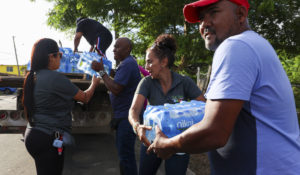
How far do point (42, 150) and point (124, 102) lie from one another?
41.7 inches

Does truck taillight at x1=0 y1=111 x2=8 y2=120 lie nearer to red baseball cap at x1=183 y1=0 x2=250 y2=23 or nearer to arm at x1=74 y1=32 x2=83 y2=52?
arm at x1=74 y1=32 x2=83 y2=52

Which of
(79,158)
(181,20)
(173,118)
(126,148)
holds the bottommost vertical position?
(79,158)

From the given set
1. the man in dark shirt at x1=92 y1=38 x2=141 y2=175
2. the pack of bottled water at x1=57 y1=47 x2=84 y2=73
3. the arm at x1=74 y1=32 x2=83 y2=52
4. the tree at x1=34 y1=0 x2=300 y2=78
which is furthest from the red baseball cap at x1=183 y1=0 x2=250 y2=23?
the tree at x1=34 y1=0 x2=300 y2=78

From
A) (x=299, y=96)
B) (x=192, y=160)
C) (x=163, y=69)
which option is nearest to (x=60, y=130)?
(x=163, y=69)

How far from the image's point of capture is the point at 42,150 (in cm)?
225

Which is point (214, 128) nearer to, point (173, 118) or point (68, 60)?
point (173, 118)

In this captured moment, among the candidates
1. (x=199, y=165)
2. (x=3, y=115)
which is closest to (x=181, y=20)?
(x=199, y=165)

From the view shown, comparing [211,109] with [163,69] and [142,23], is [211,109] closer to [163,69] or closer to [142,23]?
[163,69]

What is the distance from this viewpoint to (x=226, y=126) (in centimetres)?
94

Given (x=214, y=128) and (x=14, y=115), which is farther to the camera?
(x=14, y=115)

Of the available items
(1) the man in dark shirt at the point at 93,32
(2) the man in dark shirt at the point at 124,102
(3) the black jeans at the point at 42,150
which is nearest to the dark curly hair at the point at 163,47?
(2) the man in dark shirt at the point at 124,102

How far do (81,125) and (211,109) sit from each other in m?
3.73

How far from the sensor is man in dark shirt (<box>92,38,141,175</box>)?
2770mm

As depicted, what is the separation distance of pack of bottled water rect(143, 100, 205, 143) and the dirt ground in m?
2.60
